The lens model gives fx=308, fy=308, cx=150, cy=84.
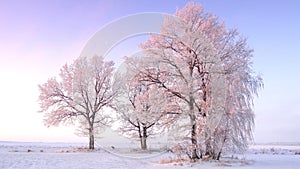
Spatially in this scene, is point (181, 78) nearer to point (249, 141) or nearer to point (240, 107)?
point (240, 107)

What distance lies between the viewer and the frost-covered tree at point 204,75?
61.6ft

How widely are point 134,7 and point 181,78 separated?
784cm

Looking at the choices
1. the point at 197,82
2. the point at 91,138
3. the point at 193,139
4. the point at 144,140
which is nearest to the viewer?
the point at 193,139

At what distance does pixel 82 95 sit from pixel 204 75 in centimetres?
1819

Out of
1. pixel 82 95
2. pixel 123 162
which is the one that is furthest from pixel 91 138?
pixel 123 162

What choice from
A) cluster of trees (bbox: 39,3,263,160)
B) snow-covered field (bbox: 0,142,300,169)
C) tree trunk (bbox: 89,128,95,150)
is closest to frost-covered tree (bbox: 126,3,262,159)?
cluster of trees (bbox: 39,3,263,160)

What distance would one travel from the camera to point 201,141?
18.6 meters

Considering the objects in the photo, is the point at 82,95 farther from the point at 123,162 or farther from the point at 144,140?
the point at 123,162

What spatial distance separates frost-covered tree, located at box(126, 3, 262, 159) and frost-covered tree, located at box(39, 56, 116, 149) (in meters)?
15.0

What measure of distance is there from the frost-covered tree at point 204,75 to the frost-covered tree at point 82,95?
1496 centimetres

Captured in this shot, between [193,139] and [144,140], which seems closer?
[193,139]

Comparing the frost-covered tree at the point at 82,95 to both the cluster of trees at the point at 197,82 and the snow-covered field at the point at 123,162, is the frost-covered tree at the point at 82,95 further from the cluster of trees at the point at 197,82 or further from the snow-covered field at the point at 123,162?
the cluster of trees at the point at 197,82

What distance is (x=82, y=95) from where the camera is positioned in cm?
3444

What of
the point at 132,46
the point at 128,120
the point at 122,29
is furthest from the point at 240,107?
the point at 128,120
